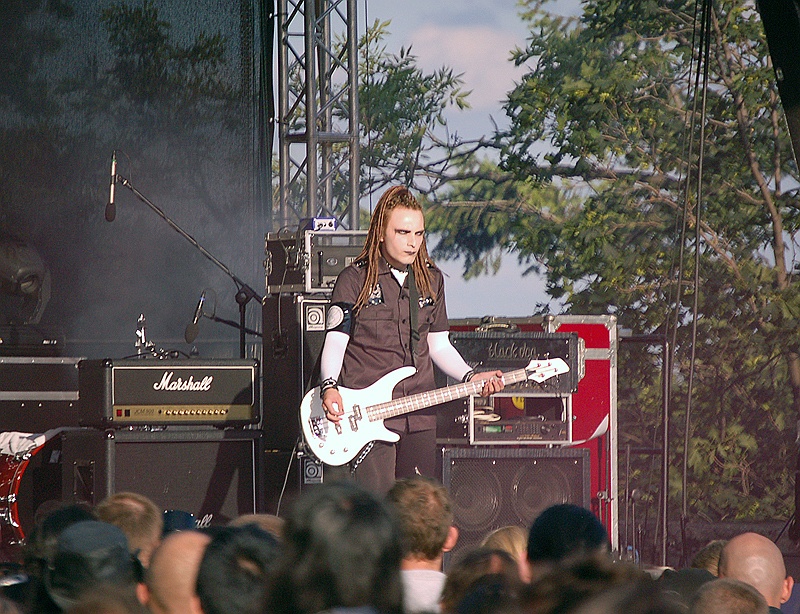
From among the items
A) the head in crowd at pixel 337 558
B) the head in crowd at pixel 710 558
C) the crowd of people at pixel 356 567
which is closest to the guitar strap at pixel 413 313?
the crowd of people at pixel 356 567

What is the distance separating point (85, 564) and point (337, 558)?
701 millimetres

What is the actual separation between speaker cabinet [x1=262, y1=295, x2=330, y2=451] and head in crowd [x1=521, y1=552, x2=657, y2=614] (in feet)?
14.4

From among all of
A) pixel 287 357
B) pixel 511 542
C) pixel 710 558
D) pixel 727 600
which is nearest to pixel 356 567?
pixel 727 600

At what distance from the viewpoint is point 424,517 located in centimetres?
266

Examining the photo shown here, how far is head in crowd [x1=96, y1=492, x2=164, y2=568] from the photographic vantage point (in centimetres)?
270

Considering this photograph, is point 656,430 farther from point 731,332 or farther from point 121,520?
point 121,520

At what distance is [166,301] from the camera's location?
400 inches

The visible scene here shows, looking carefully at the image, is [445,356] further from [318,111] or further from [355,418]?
[318,111]

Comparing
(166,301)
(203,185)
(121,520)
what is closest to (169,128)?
(203,185)

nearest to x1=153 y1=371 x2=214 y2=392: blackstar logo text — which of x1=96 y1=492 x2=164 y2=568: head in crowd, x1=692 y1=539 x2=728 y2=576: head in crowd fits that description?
x1=96 y1=492 x2=164 y2=568: head in crowd

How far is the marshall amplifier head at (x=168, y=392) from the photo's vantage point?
5.77 metres

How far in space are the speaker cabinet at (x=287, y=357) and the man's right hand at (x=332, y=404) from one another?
1.19 meters

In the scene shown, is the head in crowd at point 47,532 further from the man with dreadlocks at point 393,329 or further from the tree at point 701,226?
the tree at point 701,226

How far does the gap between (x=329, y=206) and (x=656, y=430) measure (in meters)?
4.22
